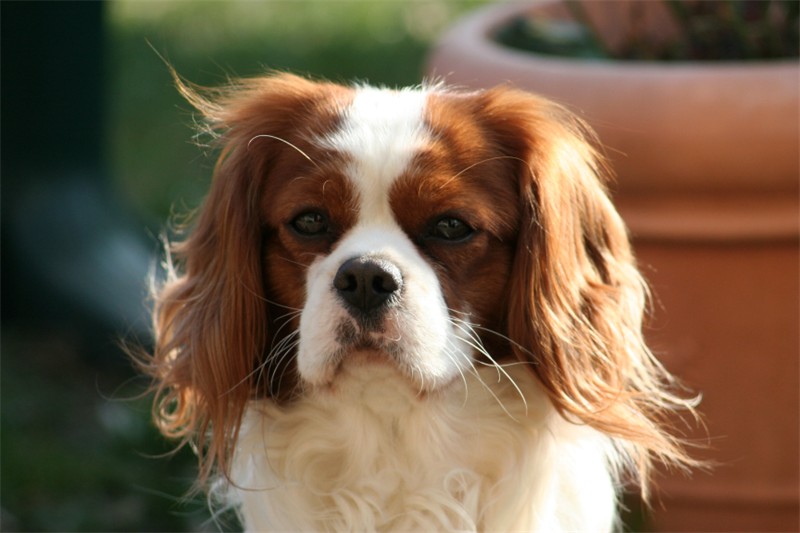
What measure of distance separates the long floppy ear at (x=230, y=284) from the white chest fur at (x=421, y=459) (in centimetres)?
11

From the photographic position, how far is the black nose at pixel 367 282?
244cm

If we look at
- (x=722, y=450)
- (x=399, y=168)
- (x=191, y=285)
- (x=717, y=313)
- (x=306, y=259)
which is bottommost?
(x=722, y=450)

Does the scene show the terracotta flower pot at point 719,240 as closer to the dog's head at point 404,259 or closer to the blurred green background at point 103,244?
the dog's head at point 404,259

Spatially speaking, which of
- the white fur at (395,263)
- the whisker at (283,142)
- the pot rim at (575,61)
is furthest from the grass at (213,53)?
the white fur at (395,263)

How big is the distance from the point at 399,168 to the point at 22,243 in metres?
3.58

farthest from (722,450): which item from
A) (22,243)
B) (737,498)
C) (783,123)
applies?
(22,243)

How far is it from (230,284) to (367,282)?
1.54 feet

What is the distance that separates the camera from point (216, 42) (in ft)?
28.5

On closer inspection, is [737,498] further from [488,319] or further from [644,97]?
[488,319]

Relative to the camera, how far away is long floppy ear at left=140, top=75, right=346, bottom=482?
9.13ft

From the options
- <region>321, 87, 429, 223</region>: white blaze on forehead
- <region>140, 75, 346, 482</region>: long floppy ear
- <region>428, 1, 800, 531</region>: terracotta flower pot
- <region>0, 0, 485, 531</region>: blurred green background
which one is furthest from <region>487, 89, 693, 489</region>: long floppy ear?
<region>0, 0, 485, 531</region>: blurred green background


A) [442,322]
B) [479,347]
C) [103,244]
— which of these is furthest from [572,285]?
[103,244]

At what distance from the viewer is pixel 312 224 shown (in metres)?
2.66

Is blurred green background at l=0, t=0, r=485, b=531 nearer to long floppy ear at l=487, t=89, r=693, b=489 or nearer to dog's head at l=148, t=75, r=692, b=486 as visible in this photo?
dog's head at l=148, t=75, r=692, b=486
